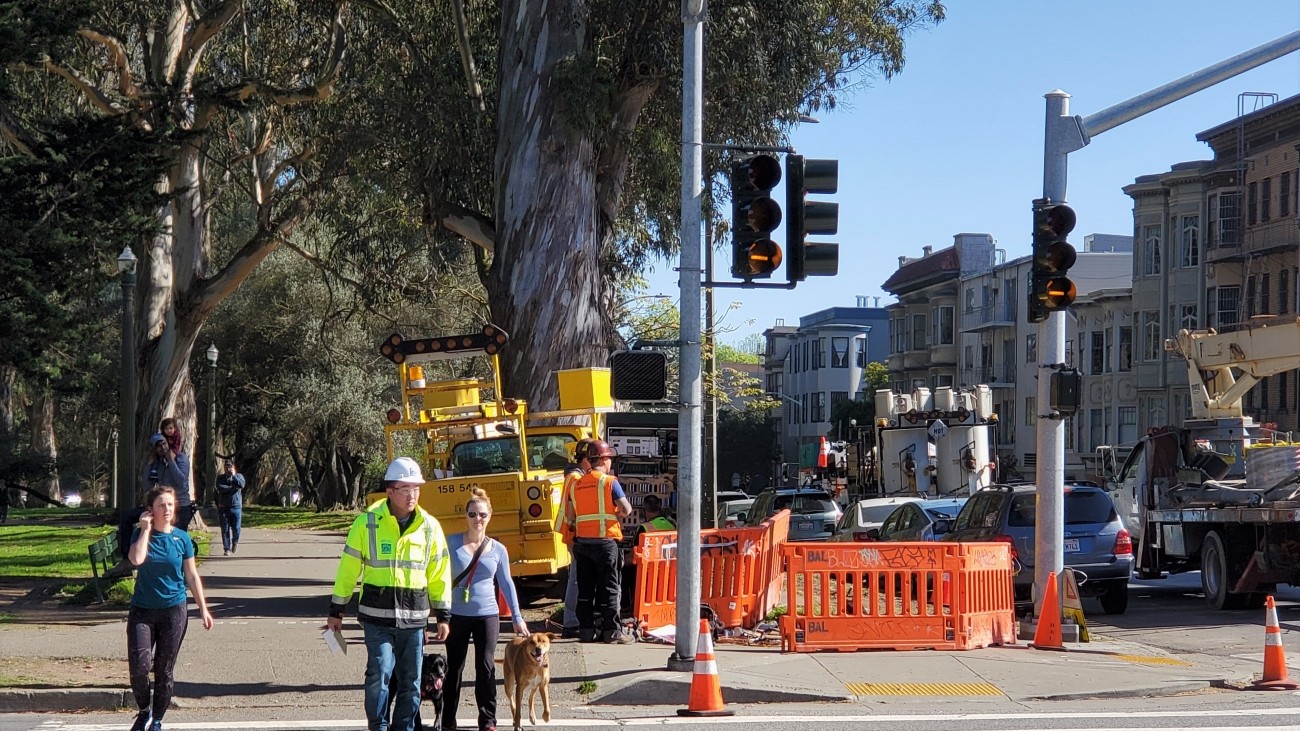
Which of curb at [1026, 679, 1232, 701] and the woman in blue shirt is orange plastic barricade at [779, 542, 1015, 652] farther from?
the woman in blue shirt

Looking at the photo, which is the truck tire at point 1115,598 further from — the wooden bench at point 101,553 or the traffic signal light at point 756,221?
the wooden bench at point 101,553

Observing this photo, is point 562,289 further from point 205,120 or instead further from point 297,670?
point 205,120

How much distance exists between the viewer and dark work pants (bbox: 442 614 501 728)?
9141 millimetres

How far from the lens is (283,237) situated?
30484mm

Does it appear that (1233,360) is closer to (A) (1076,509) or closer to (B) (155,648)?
(A) (1076,509)

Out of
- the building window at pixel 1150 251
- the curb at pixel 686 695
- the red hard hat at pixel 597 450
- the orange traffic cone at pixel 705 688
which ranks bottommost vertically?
the curb at pixel 686 695

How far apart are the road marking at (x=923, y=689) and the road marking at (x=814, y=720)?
861 millimetres

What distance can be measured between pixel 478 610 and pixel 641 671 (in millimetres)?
2694

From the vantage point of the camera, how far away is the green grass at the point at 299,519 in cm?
3747

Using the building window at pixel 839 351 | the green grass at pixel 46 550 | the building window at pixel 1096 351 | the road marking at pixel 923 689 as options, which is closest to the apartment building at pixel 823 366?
the building window at pixel 839 351

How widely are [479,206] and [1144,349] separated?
3526cm

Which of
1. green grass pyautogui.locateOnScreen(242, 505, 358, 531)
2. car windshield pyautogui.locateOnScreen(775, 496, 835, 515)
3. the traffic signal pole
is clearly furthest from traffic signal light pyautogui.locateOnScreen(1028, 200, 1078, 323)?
green grass pyautogui.locateOnScreen(242, 505, 358, 531)

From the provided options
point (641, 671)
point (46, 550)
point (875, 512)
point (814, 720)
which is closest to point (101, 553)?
point (641, 671)

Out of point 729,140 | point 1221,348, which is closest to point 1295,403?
point 1221,348
